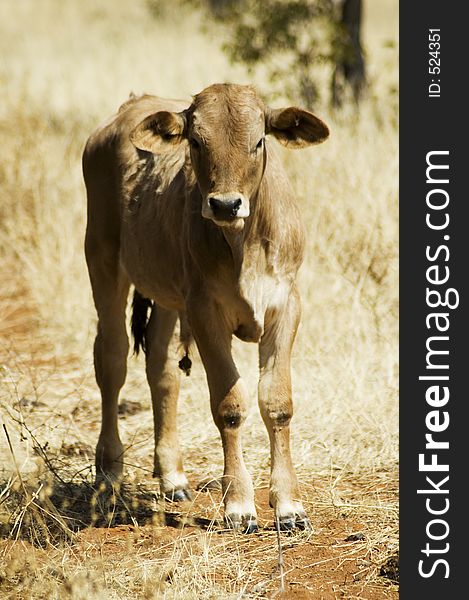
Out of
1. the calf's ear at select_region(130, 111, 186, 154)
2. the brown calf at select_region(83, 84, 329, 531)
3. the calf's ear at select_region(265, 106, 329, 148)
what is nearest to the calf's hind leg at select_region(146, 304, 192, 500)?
the brown calf at select_region(83, 84, 329, 531)

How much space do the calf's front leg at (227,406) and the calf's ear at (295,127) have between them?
2.90ft

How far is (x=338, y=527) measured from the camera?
17.6ft

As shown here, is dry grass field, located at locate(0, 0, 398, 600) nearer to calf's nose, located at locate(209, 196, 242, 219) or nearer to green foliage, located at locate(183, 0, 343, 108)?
green foliage, located at locate(183, 0, 343, 108)

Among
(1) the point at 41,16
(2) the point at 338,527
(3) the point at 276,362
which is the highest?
(1) the point at 41,16

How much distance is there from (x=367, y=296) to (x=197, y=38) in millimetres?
15555

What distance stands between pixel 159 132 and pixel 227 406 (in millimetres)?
1372

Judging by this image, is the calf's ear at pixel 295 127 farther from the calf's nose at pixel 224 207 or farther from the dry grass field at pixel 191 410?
the dry grass field at pixel 191 410

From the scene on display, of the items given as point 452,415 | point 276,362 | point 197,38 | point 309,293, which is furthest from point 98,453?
point 197,38

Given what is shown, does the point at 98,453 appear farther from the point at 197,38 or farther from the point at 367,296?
the point at 197,38

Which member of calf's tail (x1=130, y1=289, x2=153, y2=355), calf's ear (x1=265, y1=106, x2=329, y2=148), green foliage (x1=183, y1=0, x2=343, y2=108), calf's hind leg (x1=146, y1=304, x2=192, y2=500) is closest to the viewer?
calf's ear (x1=265, y1=106, x2=329, y2=148)

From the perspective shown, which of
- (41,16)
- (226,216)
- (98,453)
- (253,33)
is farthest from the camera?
(41,16)

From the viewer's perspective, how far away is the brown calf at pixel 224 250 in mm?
4965

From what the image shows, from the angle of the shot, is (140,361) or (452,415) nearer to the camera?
(452,415)

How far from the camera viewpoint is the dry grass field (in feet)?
15.6
